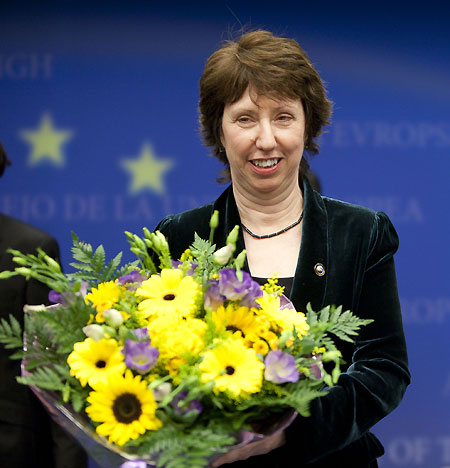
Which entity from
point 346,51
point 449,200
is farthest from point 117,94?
point 449,200

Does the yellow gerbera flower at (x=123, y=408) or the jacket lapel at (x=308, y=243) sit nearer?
the yellow gerbera flower at (x=123, y=408)

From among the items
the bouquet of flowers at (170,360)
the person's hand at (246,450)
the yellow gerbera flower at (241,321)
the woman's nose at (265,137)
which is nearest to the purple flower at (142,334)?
the bouquet of flowers at (170,360)

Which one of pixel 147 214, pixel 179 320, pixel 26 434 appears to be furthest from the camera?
pixel 147 214

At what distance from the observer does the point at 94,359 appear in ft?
3.67

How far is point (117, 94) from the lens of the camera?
335 centimetres

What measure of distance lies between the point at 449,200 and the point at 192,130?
1161 mm

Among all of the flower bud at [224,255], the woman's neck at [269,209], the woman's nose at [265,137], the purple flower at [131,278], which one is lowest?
the purple flower at [131,278]

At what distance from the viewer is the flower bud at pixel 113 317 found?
43.9 inches

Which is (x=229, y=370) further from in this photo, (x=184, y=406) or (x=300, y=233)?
(x=300, y=233)

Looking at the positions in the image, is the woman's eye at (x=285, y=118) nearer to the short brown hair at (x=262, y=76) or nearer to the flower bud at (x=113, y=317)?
the short brown hair at (x=262, y=76)

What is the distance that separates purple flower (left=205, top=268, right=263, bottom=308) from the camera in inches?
44.6

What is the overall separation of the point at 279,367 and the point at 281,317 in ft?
0.36

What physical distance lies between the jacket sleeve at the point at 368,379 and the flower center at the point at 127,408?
0.38 m

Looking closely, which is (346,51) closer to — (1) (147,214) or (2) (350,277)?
(1) (147,214)
